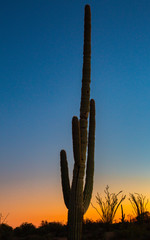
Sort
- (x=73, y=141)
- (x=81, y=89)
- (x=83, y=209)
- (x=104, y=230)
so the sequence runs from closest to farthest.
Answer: (x=73, y=141), (x=83, y=209), (x=81, y=89), (x=104, y=230)

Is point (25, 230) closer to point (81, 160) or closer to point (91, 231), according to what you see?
point (91, 231)

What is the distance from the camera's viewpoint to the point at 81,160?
33.2 feet

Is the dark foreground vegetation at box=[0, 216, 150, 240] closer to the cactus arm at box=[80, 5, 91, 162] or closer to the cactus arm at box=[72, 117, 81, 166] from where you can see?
the cactus arm at box=[80, 5, 91, 162]

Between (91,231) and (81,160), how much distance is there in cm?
537

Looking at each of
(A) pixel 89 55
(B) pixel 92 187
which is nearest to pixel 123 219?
(B) pixel 92 187

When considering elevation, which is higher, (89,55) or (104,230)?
(89,55)

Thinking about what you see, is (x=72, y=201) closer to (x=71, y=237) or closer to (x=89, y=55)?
(x=71, y=237)

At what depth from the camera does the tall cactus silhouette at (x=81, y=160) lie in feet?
31.6

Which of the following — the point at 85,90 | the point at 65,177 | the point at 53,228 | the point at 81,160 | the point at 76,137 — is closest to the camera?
the point at 76,137

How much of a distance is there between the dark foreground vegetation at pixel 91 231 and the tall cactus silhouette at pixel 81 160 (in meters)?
2.59

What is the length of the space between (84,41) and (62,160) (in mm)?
5056

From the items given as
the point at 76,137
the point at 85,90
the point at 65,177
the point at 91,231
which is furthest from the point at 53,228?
the point at 85,90

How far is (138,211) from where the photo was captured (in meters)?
15.7

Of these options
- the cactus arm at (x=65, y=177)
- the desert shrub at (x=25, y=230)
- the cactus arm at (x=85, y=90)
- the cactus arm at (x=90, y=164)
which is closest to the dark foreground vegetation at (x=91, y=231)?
the desert shrub at (x=25, y=230)
